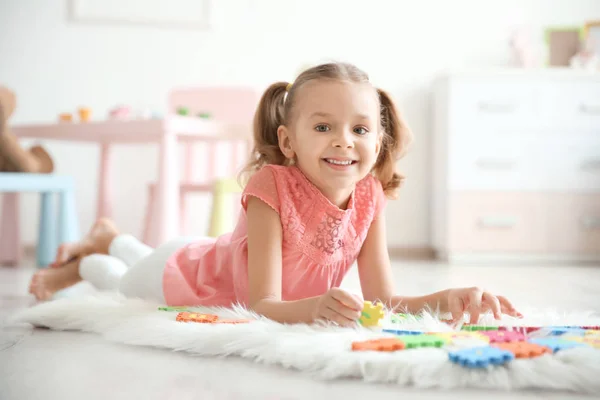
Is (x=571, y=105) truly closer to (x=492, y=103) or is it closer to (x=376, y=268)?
(x=492, y=103)

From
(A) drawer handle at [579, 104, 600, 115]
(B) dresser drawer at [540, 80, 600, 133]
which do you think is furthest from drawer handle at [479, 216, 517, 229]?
(A) drawer handle at [579, 104, 600, 115]

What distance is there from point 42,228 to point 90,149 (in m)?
0.83

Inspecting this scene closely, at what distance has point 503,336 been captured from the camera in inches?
34.3

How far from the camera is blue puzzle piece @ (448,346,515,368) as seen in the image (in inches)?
29.2

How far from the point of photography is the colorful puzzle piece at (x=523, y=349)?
2.53 ft

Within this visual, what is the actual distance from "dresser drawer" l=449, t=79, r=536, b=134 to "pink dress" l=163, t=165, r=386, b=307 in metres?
1.78

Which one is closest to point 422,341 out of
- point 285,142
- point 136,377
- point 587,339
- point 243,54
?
point 587,339

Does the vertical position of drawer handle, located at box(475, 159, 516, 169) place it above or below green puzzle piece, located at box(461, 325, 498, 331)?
above

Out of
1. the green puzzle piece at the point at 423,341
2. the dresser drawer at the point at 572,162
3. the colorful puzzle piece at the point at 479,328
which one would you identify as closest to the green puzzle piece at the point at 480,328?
the colorful puzzle piece at the point at 479,328

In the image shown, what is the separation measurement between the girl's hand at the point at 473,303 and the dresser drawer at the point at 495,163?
194 cm

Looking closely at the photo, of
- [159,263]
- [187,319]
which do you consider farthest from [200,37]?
[187,319]

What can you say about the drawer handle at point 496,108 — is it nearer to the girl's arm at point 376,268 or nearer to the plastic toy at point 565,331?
the girl's arm at point 376,268

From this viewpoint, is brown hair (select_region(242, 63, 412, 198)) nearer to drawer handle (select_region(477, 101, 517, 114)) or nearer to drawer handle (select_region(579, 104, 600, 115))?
drawer handle (select_region(477, 101, 517, 114))

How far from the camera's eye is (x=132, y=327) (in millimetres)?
1018
